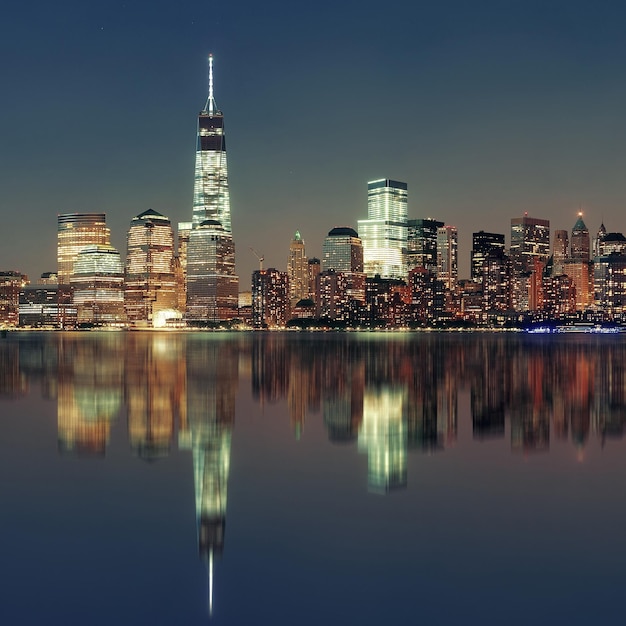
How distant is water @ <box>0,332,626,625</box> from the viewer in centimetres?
1125

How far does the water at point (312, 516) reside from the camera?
11250 mm

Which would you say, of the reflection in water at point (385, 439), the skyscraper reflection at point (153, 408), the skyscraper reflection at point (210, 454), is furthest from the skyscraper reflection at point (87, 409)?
the reflection in water at point (385, 439)

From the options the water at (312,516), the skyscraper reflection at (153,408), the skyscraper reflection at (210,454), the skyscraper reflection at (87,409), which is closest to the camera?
the water at (312,516)

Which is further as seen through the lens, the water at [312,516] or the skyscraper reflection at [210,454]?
the skyscraper reflection at [210,454]

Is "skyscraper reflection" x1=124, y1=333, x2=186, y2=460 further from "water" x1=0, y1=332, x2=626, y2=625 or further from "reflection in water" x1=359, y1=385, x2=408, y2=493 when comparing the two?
"reflection in water" x1=359, y1=385, x2=408, y2=493

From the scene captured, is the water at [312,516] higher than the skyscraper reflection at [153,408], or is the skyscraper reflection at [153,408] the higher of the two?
the skyscraper reflection at [153,408]

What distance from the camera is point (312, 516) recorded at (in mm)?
15664

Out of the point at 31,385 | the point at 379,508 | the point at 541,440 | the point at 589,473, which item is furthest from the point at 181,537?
the point at 31,385

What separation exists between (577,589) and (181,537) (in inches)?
265

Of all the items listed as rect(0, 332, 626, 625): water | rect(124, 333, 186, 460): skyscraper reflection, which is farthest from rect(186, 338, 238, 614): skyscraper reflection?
rect(124, 333, 186, 460): skyscraper reflection

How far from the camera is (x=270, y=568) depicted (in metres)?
12.5

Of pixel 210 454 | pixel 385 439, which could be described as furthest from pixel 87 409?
pixel 385 439

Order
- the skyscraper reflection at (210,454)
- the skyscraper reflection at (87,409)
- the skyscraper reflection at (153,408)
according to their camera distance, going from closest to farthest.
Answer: the skyscraper reflection at (210,454) < the skyscraper reflection at (153,408) < the skyscraper reflection at (87,409)

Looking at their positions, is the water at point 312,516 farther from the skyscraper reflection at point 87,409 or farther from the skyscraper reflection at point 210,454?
the skyscraper reflection at point 87,409
